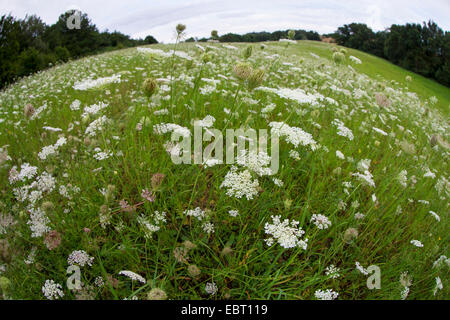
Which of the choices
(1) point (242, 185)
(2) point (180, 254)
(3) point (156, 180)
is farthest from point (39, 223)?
(1) point (242, 185)

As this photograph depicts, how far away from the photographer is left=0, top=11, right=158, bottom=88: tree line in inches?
840

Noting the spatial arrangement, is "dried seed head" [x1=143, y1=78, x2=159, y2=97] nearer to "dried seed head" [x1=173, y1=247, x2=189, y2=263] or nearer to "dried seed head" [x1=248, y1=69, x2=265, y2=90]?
"dried seed head" [x1=248, y1=69, x2=265, y2=90]

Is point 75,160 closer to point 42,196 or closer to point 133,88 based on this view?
point 42,196

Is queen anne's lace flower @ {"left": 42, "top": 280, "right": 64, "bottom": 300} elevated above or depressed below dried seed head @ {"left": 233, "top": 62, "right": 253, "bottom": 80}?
below

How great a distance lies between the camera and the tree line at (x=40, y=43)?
21.3 m

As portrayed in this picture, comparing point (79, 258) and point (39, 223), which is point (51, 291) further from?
point (39, 223)

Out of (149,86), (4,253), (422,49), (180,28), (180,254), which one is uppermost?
(422,49)

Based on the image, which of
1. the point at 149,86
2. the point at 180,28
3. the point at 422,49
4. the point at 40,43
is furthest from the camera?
the point at 422,49

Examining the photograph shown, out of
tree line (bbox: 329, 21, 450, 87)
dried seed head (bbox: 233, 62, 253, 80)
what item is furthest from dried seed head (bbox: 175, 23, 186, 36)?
tree line (bbox: 329, 21, 450, 87)

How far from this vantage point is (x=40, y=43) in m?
32.6

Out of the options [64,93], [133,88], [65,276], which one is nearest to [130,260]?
[65,276]
